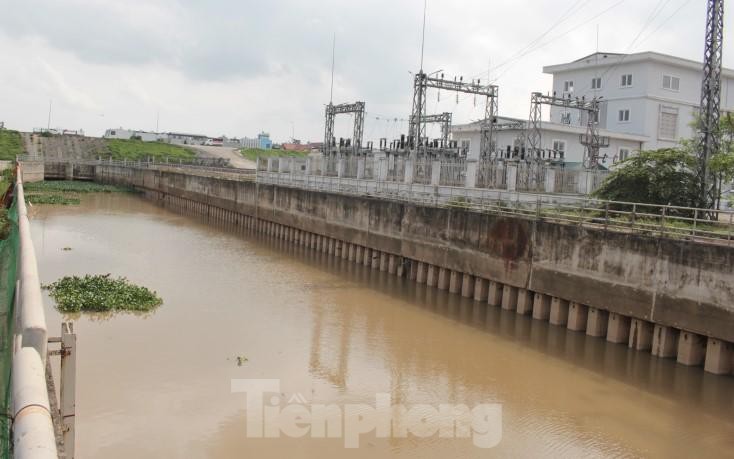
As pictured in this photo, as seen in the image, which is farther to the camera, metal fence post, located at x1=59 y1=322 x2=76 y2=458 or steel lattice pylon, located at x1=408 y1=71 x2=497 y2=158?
steel lattice pylon, located at x1=408 y1=71 x2=497 y2=158

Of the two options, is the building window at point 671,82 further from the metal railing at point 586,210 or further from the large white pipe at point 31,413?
the large white pipe at point 31,413

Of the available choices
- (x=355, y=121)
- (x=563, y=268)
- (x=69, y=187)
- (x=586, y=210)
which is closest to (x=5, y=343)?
(x=563, y=268)

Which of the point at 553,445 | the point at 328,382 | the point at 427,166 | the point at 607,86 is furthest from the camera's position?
the point at 607,86

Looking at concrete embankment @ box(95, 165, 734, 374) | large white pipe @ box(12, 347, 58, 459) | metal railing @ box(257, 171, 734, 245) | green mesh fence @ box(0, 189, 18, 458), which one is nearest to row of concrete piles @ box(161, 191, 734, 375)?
concrete embankment @ box(95, 165, 734, 374)

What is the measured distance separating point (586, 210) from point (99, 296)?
60.5 feet

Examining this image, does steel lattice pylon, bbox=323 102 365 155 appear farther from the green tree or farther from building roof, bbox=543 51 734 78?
the green tree

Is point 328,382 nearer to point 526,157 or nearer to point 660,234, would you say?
point 660,234

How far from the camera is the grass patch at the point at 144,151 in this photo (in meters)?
108

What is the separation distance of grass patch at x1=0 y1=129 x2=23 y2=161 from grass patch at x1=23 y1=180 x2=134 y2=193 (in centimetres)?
2016

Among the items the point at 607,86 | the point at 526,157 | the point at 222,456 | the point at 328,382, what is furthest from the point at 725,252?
the point at 607,86

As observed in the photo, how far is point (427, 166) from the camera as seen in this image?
134ft

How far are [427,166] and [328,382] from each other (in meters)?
26.8

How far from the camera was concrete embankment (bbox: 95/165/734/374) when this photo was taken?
679 inches

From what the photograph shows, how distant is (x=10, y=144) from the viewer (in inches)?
3839
